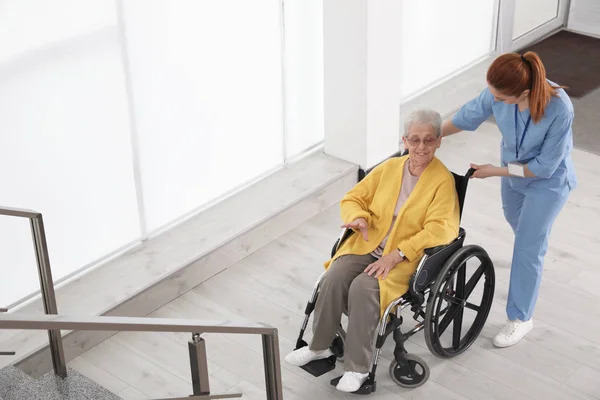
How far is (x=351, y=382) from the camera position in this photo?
3.55 meters

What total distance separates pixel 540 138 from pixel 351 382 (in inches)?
46.8

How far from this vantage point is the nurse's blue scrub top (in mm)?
3428

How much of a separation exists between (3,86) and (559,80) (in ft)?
13.2

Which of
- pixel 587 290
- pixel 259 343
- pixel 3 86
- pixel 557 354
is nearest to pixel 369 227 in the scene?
pixel 259 343

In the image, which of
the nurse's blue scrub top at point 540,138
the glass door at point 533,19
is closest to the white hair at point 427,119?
the nurse's blue scrub top at point 540,138

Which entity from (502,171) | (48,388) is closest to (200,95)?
(502,171)

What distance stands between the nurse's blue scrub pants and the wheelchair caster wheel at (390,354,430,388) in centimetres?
48

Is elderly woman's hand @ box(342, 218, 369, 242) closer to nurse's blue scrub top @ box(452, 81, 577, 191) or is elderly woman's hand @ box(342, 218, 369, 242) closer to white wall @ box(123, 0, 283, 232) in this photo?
nurse's blue scrub top @ box(452, 81, 577, 191)

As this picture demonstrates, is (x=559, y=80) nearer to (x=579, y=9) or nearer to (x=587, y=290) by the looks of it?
(x=579, y=9)

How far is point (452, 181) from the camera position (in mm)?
3539

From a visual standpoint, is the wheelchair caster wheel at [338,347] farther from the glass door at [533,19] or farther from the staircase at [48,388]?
the glass door at [533,19]

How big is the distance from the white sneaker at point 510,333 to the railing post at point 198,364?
1.81m

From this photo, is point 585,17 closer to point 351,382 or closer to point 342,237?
point 342,237

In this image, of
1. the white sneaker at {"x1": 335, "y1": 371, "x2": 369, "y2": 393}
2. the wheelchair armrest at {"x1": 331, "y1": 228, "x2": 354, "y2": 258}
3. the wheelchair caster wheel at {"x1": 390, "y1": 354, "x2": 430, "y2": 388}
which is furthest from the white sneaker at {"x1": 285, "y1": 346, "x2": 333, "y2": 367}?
the wheelchair armrest at {"x1": 331, "y1": 228, "x2": 354, "y2": 258}
